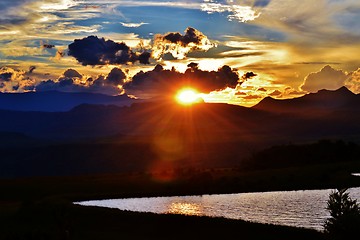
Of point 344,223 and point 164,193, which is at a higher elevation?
point 164,193

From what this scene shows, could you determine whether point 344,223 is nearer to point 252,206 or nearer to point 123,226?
point 123,226

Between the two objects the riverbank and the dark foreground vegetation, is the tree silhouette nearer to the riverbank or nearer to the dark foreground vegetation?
the dark foreground vegetation

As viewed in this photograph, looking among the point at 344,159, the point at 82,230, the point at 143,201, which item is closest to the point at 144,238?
the point at 82,230

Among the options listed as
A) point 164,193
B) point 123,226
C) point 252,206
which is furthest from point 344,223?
point 164,193

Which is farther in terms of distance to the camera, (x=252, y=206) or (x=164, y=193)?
(x=164, y=193)

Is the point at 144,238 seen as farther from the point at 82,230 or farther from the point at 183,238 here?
the point at 82,230

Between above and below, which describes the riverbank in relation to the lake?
below

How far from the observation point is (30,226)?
232ft

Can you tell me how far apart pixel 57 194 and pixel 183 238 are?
73267mm

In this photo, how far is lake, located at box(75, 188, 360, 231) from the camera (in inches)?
2800

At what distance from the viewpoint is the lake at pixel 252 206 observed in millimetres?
71125

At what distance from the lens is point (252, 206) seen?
3378 inches

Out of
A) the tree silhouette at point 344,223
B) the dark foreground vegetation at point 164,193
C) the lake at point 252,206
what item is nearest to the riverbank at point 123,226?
the dark foreground vegetation at point 164,193

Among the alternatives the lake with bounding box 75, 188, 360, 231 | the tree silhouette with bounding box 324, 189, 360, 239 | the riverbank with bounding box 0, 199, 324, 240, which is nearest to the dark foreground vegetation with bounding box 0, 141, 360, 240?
the riverbank with bounding box 0, 199, 324, 240
